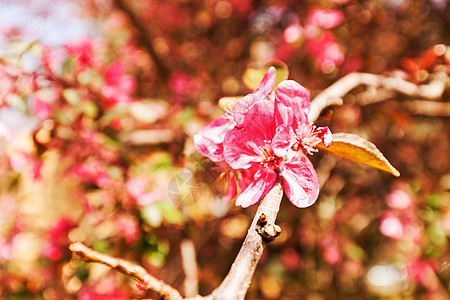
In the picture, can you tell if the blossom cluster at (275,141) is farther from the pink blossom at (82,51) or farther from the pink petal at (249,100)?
the pink blossom at (82,51)

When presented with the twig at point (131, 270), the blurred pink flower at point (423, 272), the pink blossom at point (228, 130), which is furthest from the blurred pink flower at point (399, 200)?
the twig at point (131, 270)

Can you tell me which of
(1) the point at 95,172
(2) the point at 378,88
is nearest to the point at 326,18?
(2) the point at 378,88

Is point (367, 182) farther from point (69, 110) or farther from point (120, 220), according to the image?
point (69, 110)

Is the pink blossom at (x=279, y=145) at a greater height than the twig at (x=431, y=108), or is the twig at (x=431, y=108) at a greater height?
the pink blossom at (x=279, y=145)

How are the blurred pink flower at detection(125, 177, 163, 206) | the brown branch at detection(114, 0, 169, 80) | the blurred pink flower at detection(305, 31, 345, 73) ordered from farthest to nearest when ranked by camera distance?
the brown branch at detection(114, 0, 169, 80)
the blurred pink flower at detection(305, 31, 345, 73)
the blurred pink flower at detection(125, 177, 163, 206)

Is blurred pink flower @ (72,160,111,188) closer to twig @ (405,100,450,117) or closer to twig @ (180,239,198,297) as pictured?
twig @ (180,239,198,297)

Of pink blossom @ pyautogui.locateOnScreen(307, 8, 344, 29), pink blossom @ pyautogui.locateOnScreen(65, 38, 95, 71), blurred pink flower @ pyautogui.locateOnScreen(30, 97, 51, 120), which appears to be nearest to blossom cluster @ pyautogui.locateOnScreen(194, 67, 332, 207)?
blurred pink flower @ pyautogui.locateOnScreen(30, 97, 51, 120)

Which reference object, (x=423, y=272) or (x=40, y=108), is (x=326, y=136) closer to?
(x=40, y=108)
